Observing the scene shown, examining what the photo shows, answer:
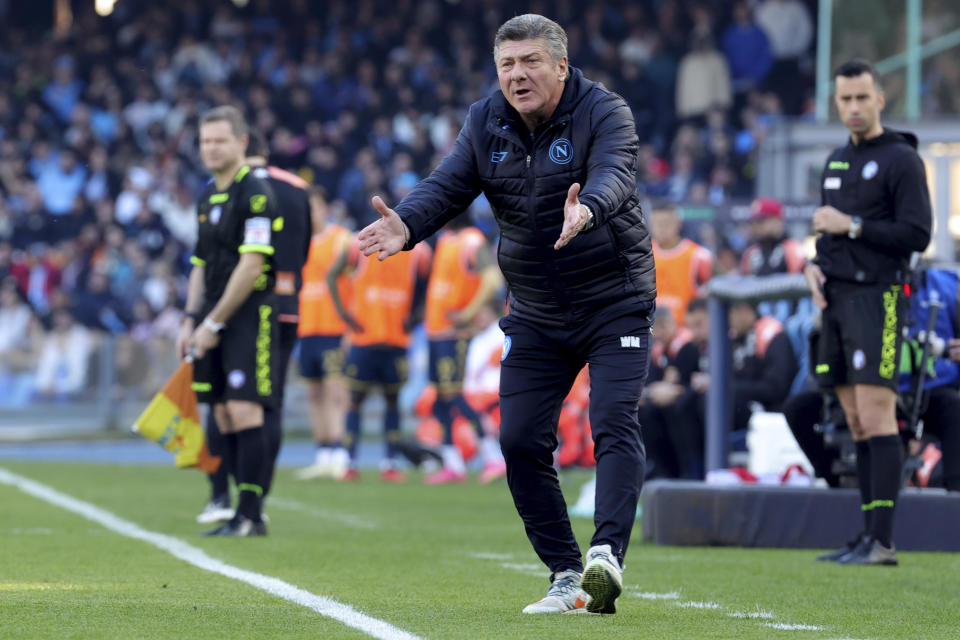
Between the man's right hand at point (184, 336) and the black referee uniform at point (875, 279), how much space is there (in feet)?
10.4

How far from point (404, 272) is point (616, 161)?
927 centimetres

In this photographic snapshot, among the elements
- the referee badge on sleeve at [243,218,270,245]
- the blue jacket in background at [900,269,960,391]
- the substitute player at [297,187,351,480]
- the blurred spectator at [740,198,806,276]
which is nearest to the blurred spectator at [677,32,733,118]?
the substitute player at [297,187,351,480]

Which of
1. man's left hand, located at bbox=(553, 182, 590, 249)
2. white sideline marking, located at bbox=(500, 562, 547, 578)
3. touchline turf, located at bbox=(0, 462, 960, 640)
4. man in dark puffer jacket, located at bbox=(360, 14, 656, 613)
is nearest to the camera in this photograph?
man's left hand, located at bbox=(553, 182, 590, 249)

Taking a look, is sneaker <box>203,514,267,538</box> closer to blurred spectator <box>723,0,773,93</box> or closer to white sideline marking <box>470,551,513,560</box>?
white sideline marking <box>470,551,513,560</box>

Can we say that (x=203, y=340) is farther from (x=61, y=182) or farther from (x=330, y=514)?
(x=61, y=182)

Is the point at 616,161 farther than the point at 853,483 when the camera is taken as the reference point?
No

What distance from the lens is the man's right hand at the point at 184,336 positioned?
8.70 meters

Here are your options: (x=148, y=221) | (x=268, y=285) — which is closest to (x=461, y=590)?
(x=268, y=285)

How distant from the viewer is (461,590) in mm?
6152

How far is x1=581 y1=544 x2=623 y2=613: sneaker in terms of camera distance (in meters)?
5.07

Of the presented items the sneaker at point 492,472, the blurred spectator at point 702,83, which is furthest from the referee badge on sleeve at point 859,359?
the blurred spectator at point 702,83

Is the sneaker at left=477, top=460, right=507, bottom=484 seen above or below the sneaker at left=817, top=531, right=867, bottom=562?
below

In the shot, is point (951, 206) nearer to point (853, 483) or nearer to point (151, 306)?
point (853, 483)

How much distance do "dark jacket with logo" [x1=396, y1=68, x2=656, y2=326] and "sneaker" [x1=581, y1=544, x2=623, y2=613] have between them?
805 millimetres
